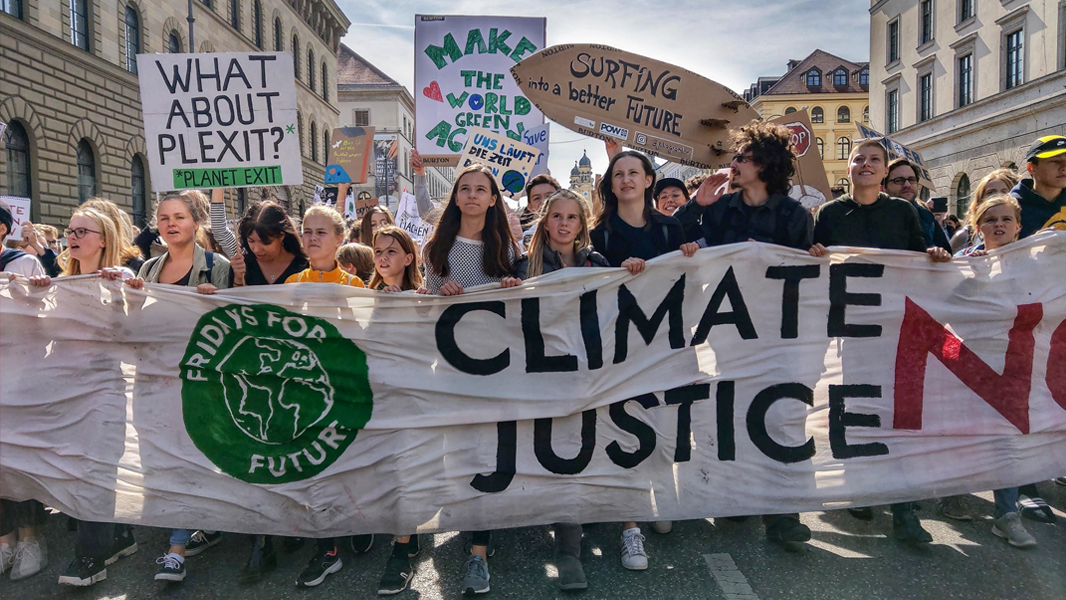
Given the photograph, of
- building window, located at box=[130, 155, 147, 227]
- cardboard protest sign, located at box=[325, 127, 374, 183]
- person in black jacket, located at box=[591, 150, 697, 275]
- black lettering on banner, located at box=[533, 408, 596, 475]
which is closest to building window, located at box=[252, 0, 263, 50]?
building window, located at box=[130, 155, 147, 227]

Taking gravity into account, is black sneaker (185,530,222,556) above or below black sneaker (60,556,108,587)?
below

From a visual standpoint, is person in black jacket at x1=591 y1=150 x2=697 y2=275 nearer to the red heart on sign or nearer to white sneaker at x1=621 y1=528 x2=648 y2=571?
white sneaker at x1=621 y1=528 x2=648 y2=571

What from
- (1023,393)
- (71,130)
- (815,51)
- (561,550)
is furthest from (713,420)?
(815,51)

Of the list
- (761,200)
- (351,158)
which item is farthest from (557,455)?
(351,158)

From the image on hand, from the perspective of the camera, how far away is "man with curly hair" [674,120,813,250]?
3.85 metres

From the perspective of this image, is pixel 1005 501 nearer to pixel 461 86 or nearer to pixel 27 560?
pixel 27 560

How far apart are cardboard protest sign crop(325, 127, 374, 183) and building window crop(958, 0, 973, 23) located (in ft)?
96.2

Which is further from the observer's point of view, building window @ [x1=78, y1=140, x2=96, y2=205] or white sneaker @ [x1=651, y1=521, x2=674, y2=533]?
building window @ [x1=78, y1=140, x2=96, y2=205]

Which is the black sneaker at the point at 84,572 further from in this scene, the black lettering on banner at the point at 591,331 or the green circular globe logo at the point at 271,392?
the black lettering on banner at the point at 591,331

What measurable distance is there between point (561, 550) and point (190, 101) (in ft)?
11.7

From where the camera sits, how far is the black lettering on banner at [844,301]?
367cm

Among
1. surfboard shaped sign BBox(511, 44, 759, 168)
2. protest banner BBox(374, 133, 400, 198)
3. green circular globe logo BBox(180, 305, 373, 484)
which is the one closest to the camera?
green circular globe logo BBox(180, 305, 373, 484)

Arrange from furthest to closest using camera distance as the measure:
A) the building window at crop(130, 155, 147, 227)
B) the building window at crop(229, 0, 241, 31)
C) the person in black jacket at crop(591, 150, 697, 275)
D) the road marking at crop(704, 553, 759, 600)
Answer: the building window at crop(229, 0, 241, 31)
the building window at crop(130, 155, 147, 227)
the person in black jacket at crop(591, 150, 697, 275)
the road marking at crop(704, 553, 759, 600)

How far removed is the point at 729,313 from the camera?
362cm
